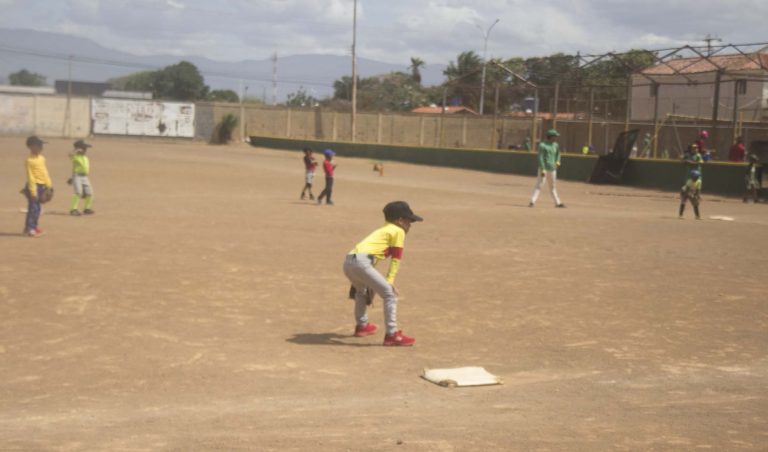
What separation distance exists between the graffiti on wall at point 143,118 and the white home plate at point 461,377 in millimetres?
61671

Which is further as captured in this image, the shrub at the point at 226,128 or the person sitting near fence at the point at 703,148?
the shrub at the point at 226,128

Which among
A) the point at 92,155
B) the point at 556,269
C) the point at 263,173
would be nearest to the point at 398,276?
the point at 556,269

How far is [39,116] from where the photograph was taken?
6316cm

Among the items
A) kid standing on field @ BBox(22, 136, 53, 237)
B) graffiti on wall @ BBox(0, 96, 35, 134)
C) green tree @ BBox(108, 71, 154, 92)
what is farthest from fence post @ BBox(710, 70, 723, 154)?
green tree @ BBox(108, 71, 154, 92)

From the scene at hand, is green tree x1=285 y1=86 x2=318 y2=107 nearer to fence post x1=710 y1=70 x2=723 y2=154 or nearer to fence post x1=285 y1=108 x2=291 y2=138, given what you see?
fence post x1=285 y1=108 x2=291 y2=138

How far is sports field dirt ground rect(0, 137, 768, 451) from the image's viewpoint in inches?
231

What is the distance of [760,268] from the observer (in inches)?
501

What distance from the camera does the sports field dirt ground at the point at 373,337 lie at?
19.3ft

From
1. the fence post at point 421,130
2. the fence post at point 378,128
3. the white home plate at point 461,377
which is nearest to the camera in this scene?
the white home plate at point 461,377

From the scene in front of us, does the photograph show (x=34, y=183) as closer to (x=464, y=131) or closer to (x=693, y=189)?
(x=693, y=189)

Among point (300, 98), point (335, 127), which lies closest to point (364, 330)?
point (335, 127)

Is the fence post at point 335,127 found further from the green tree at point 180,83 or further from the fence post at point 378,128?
the green tree at point 180,83

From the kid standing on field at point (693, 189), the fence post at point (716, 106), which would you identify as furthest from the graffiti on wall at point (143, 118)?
the kid standing on field at point (693, 189)

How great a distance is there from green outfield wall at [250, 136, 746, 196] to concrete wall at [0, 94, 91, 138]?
14.2 m
